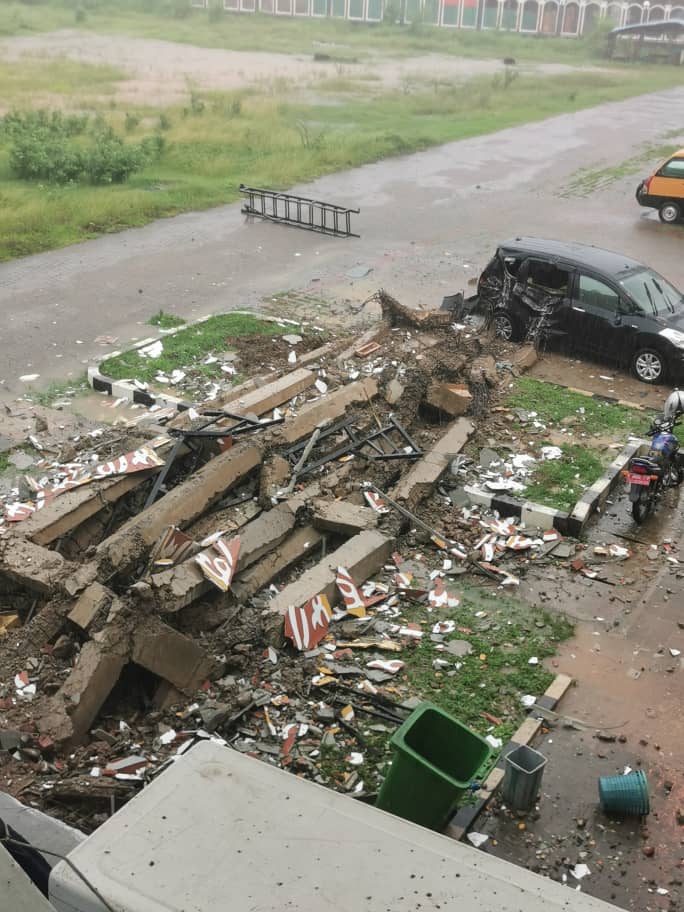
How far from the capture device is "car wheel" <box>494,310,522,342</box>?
15766mm

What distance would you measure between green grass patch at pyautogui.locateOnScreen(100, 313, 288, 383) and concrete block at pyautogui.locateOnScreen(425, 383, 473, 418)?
4.14 meters

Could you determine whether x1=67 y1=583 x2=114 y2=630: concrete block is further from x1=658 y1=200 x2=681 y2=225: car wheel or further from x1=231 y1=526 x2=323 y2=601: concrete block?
x1=658 y1=200 x2=681 y2=225: car wheel

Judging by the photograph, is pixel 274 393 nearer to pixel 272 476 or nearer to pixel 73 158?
pixel 272 476

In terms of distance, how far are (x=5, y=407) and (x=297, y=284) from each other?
24.1 ft

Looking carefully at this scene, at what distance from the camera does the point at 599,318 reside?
15.0 metres

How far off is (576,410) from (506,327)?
2870 millimetres

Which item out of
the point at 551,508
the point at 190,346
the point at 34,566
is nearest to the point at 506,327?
the point at 190,346

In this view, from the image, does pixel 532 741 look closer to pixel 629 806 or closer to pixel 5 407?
pixel 629 806

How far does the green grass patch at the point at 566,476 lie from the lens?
441 inches

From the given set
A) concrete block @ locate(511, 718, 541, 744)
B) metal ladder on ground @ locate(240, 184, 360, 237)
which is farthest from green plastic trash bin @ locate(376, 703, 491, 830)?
metal ladder on ground @ locate(240, 184, 360, 237)

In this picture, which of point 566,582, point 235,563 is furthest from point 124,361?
point 566,582

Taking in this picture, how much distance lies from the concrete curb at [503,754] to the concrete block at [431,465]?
3009mm

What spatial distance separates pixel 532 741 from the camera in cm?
768

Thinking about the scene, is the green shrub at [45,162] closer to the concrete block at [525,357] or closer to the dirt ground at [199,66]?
the dirt ground at [199,66]
